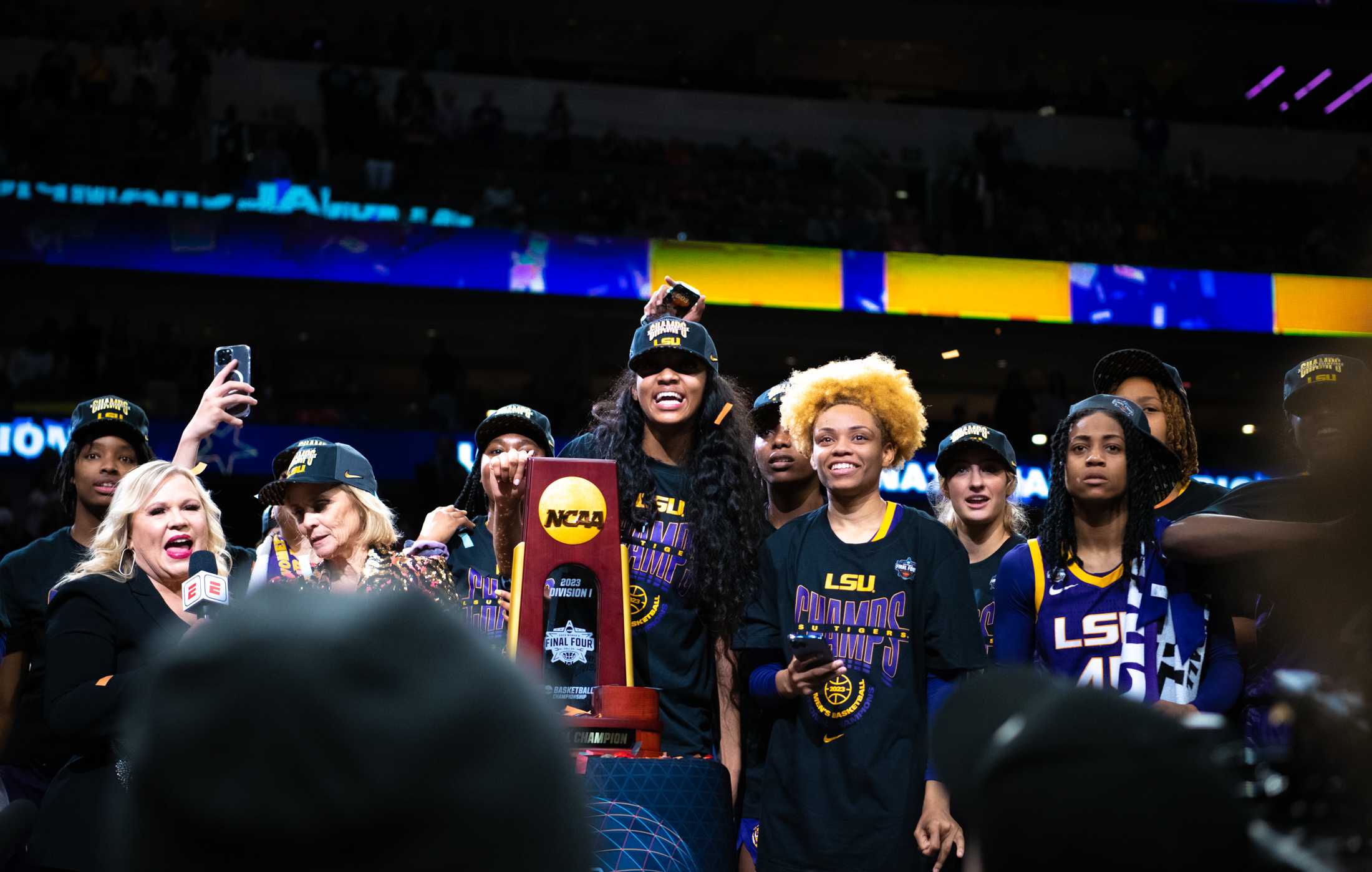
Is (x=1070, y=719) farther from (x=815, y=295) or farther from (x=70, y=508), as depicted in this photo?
(x=815, y=295)

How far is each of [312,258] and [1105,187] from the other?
10836 mm

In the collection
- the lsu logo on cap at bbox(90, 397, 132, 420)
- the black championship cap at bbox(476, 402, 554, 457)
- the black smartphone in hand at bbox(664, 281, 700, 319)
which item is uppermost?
the black smartphone in hand at bbox(664, 281, 700, 319)

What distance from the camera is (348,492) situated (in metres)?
3.53

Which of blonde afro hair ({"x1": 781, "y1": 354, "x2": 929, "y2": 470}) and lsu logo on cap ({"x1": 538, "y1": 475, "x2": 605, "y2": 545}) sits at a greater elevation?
blonde afro hair ({"x1": 781, "y1": 354, "x2": 929, "y2": 470})

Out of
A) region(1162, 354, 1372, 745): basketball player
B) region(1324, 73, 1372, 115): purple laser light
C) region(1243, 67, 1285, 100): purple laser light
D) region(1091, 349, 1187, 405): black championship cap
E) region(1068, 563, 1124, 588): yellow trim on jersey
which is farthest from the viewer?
region(1243, 67, 1285, 100): purple laser light

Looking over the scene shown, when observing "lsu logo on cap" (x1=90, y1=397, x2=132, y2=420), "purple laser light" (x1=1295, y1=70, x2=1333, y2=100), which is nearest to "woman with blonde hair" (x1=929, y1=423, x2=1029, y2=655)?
"lsu logo on cap" (x1=90, y1=397, x2=132, y2=420)

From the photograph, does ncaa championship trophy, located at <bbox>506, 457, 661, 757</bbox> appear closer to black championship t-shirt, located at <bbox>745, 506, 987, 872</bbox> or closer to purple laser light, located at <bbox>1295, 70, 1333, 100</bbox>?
black championship t-shirt, located at <bbox>745, 506, 987, 872</bbox>

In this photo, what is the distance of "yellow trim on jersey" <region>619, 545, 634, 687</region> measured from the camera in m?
2.78

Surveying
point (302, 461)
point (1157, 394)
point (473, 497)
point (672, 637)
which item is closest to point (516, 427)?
point (473, 497)

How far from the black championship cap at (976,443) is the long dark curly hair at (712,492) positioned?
1.05 meters

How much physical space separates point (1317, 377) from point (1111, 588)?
1.04m

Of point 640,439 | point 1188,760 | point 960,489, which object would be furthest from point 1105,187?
point 1188,760

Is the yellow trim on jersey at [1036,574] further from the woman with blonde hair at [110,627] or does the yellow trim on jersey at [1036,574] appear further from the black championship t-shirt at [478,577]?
the woman with blonde hair at [110,627]

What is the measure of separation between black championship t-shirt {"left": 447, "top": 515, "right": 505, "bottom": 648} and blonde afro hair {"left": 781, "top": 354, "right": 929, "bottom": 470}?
90 centimetres
